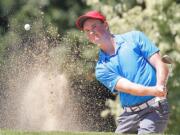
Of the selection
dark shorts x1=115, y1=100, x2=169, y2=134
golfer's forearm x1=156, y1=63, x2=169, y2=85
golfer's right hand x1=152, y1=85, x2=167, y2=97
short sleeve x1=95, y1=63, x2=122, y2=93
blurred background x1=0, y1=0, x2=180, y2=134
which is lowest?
blurred background x1=0, y1=0, x2=180, y2=134

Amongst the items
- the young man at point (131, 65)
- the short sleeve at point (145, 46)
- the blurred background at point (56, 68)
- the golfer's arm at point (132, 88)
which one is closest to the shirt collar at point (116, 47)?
the young man at point (131, 65)

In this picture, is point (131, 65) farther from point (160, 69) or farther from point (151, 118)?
point (151, 118)

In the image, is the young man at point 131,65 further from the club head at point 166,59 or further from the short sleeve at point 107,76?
the club head at point 166,59

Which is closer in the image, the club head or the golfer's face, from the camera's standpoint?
the club head

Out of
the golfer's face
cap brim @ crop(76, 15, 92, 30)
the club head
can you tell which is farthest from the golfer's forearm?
cap brim @ crop(76, 15, 92, 30)

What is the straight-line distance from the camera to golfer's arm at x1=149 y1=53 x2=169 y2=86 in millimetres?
4887

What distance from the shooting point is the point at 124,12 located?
852cm

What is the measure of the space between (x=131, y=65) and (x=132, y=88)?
0.24 metres

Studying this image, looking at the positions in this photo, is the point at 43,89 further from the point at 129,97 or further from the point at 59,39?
the point at 129,97

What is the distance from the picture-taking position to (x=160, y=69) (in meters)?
4.96

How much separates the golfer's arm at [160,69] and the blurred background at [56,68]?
313cm

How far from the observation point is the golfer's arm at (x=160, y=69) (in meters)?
4.89

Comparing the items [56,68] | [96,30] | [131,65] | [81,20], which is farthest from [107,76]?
[56,68]

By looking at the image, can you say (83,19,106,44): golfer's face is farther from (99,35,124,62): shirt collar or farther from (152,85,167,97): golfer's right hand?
(152,85,167,97): golfer's right hand
